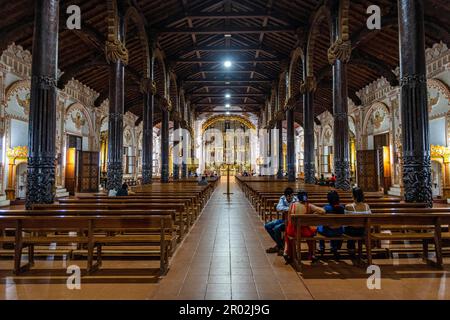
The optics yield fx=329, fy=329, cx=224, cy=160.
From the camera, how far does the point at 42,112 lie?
6371mm

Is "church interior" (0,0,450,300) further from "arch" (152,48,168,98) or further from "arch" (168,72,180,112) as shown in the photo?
"arch" (168,72,180,112)

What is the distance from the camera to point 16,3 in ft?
33.9

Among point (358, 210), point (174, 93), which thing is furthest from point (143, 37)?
point (358, 210)

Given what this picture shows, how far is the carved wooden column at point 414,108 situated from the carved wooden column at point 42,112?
7.05m

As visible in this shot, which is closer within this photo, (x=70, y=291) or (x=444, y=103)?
(x=70, y=291)

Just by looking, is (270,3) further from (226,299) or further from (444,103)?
(226,299)

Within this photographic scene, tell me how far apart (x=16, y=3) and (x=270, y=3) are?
10636mm

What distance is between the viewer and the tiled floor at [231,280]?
3.58m

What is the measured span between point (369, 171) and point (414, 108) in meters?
12.4

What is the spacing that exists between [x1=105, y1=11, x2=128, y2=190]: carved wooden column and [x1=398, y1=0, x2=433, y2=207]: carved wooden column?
8466mm

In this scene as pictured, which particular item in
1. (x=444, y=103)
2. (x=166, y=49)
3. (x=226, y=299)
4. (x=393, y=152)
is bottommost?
(x=226, y=299)

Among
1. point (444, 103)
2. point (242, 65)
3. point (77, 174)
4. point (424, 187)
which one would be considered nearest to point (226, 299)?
point (424, 187)

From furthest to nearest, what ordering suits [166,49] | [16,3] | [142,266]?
[166,49]
[16,3]
[142,266]

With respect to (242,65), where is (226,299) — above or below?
below
